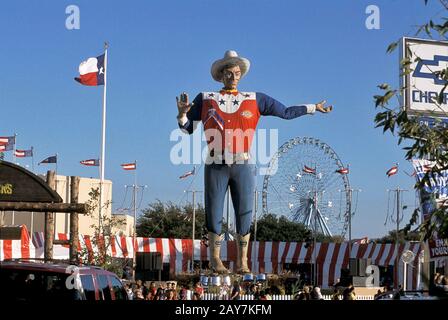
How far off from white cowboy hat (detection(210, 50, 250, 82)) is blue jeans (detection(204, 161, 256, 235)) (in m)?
2.65

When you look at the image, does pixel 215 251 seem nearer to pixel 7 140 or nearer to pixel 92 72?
pixel 92 72

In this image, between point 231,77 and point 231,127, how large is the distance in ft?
4.98

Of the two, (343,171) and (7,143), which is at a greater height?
(7,143)

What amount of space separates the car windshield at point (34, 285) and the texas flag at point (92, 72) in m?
21.8

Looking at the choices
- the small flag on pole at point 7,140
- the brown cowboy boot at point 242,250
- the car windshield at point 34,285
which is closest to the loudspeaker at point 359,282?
the brown cowboy boot at point 242,250

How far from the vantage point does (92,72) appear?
3066 cm

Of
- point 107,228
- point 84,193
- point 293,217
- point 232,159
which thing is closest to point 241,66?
point 232,159

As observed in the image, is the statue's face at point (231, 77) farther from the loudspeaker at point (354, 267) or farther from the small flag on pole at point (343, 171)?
the small flag on pole at point (343, 171)

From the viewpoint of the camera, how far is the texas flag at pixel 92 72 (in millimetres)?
30391

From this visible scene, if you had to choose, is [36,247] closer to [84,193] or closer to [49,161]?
[49,161]

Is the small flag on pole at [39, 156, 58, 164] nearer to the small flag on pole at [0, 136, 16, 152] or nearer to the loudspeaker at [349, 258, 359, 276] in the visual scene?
the small flag on pole at [0, 136, 16, 152]

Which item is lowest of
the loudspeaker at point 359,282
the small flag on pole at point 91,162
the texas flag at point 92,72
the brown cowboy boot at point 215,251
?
the loudspeaker at point 359,282

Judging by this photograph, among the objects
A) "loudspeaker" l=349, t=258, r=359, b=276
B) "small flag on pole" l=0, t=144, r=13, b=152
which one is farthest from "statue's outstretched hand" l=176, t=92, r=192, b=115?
"small flag on pole" l=0, t=144, r=13, b=152

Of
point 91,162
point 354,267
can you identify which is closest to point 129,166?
point 91,162
